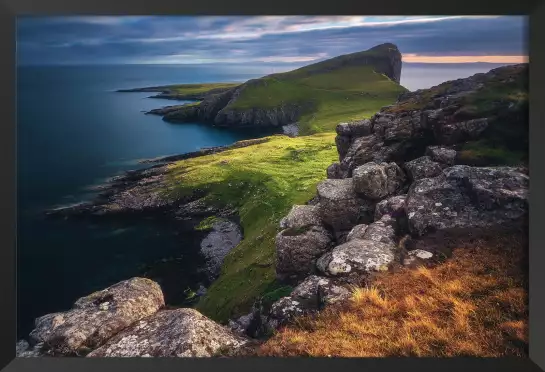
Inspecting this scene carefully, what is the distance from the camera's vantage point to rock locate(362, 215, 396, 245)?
1202 cm

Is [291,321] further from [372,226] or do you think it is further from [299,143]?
[299,143]

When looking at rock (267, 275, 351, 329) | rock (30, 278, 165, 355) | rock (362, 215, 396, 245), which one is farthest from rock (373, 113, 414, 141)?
rock (30, 278, 165, 355)

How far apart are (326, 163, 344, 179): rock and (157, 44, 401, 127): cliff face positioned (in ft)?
6.73

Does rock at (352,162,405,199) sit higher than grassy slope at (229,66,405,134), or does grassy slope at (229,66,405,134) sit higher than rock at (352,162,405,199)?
grassy slope at (229,66,405,134)

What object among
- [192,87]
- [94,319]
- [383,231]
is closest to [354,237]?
[383,231]

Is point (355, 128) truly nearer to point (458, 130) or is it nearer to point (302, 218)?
point (458, 130)

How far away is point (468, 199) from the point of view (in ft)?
39.3

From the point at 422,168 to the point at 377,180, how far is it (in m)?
1.37

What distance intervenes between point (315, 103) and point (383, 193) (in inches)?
165

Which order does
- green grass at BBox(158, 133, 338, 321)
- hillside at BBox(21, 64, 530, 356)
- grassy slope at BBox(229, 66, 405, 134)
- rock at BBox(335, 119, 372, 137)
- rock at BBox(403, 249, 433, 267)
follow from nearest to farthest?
1. hillside at BBox(21, 64, 530, 356)
2. rock at BBox(403, 249, 433, 267)
3. green grass at BBox(158, 133, 338, 321)
4. grassy slope at BBox(229, 66, 405, 134)
5. rock at BBox(335, 119, 372, 137)

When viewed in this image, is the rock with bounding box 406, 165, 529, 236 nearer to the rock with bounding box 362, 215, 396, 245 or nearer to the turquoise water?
the rock with bounding box 362, 215, 396, 245
